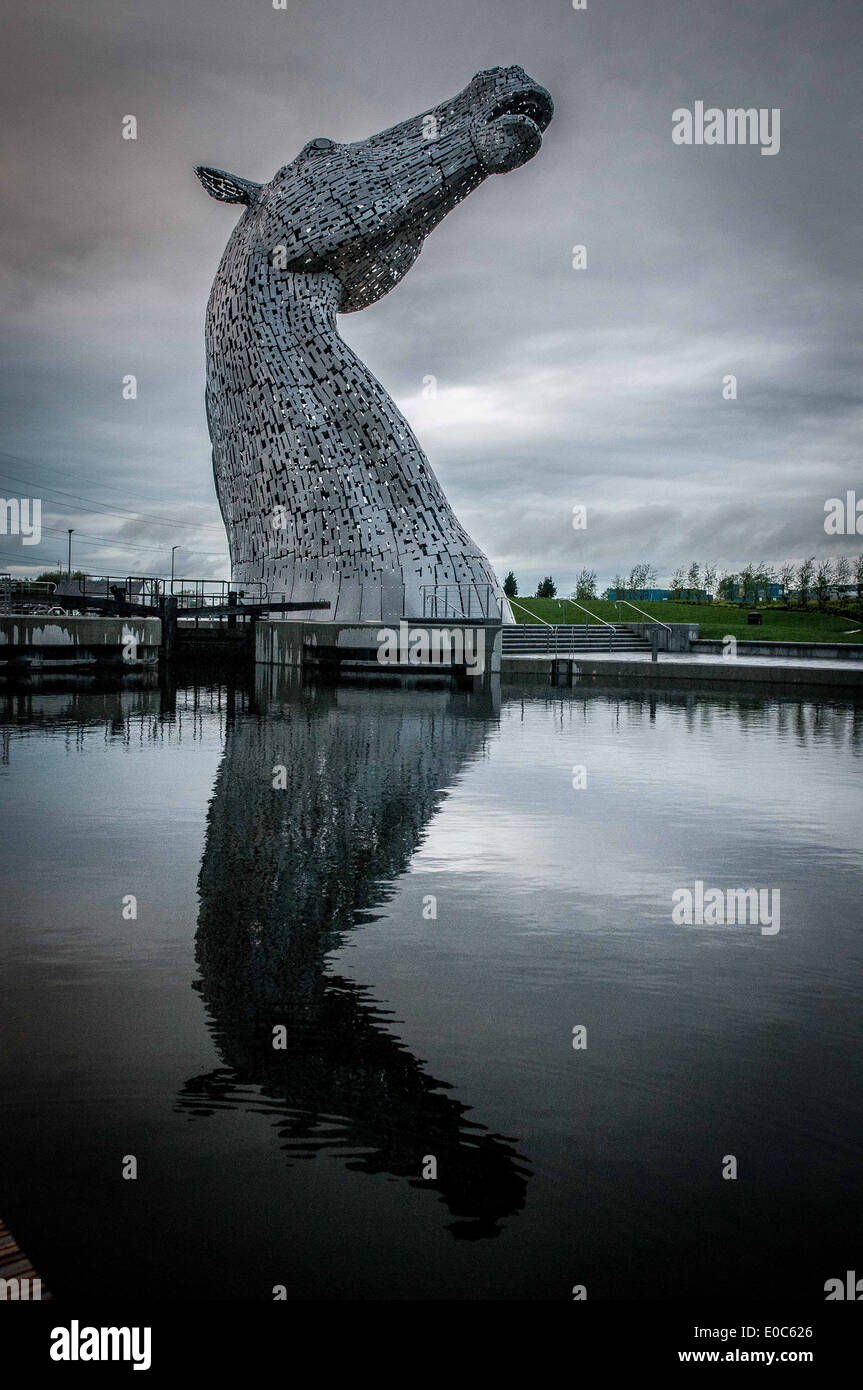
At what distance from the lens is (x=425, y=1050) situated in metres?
3.59

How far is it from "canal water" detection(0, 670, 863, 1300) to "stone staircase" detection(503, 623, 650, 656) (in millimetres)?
21548

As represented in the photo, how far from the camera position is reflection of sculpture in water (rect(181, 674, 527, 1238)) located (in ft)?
9.74

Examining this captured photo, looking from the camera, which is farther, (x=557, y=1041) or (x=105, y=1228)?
(x=557, y=1041)

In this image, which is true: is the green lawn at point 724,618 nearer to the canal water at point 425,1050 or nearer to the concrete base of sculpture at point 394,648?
the concrete base of sculpture at point 394,648

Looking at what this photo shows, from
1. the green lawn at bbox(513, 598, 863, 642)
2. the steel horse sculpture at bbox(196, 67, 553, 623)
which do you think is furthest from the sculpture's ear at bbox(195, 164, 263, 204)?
the green lawn at bbox(513, 598, 863, 642)

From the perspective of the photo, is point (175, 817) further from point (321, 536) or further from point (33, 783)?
point (321, 536)

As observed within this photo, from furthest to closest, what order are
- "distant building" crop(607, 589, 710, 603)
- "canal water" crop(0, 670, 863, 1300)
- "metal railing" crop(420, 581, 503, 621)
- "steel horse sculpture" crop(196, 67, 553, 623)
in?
1. "distant building" crop(607, 589, 710, 603)
2. "metal railing" crop(420, 581, 503, 621)
3. "steel horse sculpture" crop(196, 67, 553, 623)
4. "canal water" crop(0, 670, 863, 1300)

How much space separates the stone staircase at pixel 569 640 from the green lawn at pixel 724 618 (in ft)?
6.58

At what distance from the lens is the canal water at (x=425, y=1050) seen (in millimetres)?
2582

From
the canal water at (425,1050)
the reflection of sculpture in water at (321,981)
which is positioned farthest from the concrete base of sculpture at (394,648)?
the canal water at (425,1050)

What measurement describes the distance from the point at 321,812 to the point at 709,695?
545 inches

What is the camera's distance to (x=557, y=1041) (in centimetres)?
371

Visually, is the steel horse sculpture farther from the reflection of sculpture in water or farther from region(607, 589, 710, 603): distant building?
region(607, 589, 710, 603): distant building
